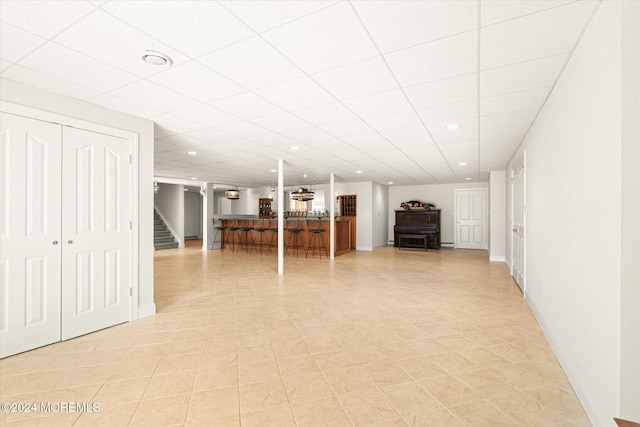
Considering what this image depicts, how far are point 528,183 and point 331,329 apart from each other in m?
3.57

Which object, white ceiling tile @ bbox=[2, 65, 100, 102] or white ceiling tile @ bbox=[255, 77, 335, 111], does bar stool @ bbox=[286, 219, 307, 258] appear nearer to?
white ceiling tile @ bbox=[255, 77, 335, 111]

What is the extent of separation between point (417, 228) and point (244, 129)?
27.5ft

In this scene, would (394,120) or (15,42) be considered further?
(394,120)

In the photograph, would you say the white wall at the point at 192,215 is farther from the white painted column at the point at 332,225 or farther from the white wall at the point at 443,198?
the white wall at the point at 443,198

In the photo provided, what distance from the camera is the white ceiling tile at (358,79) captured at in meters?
2.45

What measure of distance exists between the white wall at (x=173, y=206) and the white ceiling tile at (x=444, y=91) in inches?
445

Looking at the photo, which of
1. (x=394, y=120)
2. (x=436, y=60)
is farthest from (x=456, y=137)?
(x=436, y=60)

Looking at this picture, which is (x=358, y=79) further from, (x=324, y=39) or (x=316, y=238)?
(x=316, y=238)

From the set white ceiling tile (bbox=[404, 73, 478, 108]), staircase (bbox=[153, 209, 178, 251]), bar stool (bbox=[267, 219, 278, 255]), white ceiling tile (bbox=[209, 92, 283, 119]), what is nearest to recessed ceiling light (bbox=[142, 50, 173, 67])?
white ceiling tile (bbox=[209, 92, 283, 119])

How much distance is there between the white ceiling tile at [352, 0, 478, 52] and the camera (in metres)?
1.72

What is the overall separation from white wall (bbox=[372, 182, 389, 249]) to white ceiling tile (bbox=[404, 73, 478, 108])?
25.9 feet

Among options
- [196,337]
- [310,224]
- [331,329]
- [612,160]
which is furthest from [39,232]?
[310,224]

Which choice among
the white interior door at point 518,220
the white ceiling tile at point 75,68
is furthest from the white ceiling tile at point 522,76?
the white ceiling tile at point 75,68

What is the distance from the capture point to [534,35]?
2.01 meters
